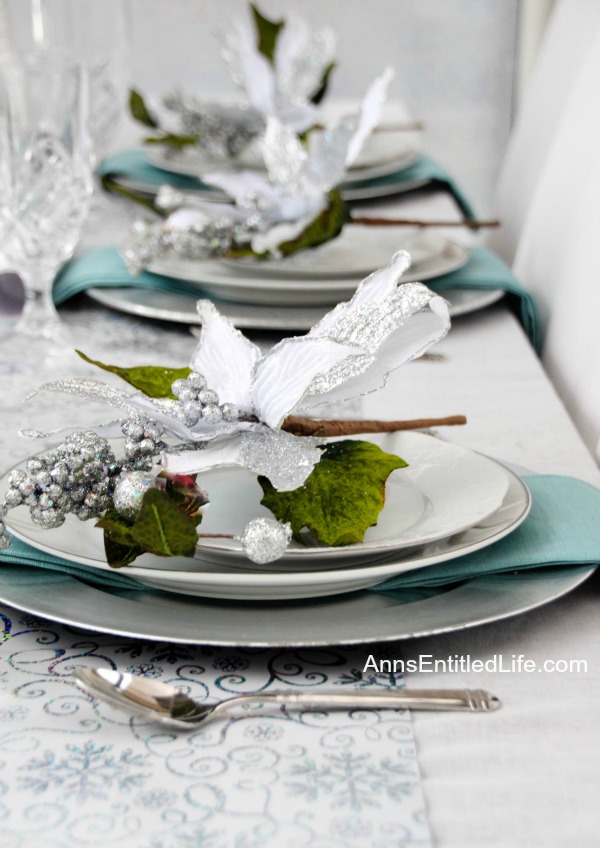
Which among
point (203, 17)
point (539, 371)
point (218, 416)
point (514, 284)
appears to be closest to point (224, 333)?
point (218, 416)

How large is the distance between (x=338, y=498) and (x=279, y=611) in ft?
0.20

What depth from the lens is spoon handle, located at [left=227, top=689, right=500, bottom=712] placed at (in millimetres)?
482

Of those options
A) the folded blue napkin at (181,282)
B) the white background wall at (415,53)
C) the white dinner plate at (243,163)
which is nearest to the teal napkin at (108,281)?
the folded blue napkin at (181,282)

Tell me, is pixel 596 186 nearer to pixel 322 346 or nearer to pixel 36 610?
pixel 322 346

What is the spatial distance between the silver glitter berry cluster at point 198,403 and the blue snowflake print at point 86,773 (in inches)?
6.6

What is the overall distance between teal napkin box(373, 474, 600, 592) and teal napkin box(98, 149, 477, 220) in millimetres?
1050

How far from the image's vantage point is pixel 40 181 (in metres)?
1.10

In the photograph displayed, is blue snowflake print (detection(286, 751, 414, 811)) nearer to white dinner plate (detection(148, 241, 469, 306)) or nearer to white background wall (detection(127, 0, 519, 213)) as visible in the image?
white dinner plate (detection(148, 241, 469, 306))

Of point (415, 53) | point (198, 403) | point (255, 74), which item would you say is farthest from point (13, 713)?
point (415, 53)

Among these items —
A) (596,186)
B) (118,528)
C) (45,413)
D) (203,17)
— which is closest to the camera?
(118,528)

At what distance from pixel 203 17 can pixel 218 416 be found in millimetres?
3928

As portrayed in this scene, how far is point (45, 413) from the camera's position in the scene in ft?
2.88

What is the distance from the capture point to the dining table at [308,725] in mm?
416

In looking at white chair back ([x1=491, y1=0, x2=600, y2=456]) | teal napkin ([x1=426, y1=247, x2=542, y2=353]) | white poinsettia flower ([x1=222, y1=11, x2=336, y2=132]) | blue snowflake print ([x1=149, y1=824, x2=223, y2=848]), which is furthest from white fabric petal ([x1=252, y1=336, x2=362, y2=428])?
white poinsettia flower ([x1=222, y1=11, x2=336, y2=132])
